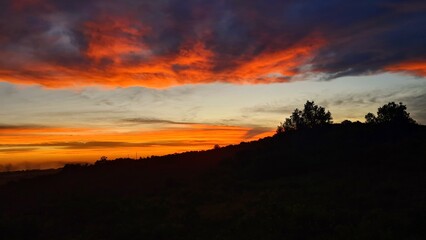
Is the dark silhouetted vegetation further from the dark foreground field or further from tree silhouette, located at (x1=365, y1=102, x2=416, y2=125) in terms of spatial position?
tree silhouette, located at (x1=365, y1=102, x2=416, y2=125)

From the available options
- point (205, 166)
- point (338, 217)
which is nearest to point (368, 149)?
point (205, 166)

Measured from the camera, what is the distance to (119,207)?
3562cm

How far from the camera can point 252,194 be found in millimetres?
41781

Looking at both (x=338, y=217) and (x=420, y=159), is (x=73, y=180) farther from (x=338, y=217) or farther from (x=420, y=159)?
(x=420, y=159)

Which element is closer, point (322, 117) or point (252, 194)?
point (252, 194)

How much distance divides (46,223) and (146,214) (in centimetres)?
782

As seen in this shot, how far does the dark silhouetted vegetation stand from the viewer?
25641 millimetres

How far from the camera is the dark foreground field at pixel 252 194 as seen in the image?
25609 mm

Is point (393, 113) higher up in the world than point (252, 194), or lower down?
higher up

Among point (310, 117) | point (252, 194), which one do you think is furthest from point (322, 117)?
point (252, 194)

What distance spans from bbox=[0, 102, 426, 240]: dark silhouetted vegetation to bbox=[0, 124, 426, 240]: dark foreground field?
0.11 meters

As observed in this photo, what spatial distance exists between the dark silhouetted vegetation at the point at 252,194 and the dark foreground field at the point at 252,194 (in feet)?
0.37

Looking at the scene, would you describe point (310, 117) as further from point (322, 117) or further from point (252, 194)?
point (252, 194)

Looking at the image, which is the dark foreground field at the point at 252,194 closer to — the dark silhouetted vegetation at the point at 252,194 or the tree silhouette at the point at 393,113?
the dark silhouetted vegetation at the point at 252,194
